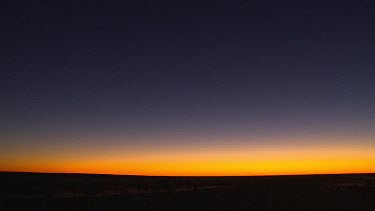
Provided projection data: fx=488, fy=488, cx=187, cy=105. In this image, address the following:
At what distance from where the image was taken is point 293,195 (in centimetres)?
3831

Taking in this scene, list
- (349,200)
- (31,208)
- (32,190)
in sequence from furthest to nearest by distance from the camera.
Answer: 1. (349,200)
2. (32,190)
3. (31,208)

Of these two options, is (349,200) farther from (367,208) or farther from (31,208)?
(31,208)

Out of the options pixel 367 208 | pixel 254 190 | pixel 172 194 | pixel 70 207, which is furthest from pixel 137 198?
pixel 367 208

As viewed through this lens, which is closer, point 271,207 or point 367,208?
point 271,207

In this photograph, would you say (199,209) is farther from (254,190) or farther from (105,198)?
(254,190)

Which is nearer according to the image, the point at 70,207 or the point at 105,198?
the point at 70,207

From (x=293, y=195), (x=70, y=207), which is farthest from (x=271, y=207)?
(x=70, y=207)

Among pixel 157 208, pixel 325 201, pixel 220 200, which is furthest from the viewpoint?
pixel 325 201

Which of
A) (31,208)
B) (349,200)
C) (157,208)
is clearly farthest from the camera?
(349,200)

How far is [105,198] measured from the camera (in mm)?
30484

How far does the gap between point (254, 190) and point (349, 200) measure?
7.82 metres

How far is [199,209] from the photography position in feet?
101

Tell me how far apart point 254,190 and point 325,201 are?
633 cm

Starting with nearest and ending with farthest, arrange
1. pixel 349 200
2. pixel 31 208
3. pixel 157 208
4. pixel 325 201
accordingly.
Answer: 1. pixel 31 208
2. pixel 157 208
3. pixel 325 201
4. pixel 349 200
